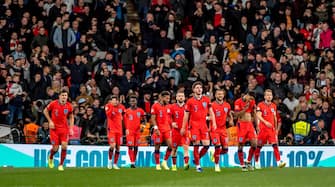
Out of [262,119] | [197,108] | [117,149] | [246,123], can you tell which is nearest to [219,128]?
[197,108]

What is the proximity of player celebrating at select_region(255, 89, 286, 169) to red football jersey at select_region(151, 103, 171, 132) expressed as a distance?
7.82ft

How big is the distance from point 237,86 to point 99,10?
6027 millimetres

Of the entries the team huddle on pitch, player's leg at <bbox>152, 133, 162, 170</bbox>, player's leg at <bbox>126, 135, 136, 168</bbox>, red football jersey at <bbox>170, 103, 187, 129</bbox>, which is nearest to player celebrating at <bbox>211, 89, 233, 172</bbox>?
the team huddle on pitch

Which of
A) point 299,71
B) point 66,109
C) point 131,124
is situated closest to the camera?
point 66,109

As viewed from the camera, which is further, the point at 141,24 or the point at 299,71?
the point at 141,24

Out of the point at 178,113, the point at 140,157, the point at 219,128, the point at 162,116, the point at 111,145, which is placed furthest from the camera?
the point at 140,157

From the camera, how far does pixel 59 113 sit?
23703 millimetres

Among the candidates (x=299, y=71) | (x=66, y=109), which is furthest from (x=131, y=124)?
(x=299, y=71)

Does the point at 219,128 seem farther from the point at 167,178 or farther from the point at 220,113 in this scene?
the point at 167,178

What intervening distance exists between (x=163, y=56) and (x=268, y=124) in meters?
7.23

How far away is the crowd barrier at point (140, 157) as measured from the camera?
26906 mm

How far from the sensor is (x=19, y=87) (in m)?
28.2

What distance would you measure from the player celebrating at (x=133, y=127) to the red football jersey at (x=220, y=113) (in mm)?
3282

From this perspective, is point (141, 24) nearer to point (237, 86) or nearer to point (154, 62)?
point (154, 62)
